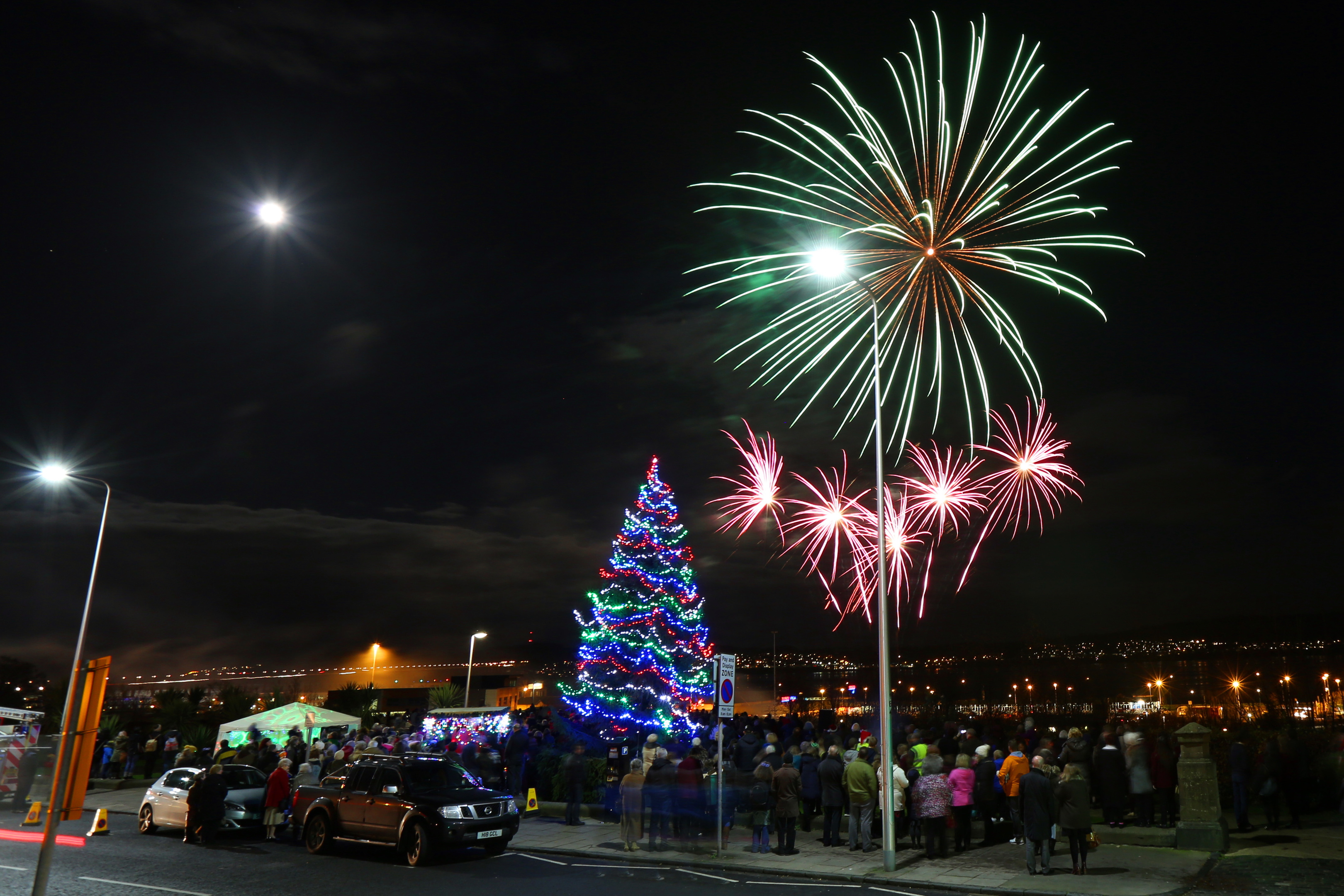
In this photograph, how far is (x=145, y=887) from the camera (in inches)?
479

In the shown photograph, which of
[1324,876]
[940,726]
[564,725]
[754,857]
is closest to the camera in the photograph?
[1324,876]

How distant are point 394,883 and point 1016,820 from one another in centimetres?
959

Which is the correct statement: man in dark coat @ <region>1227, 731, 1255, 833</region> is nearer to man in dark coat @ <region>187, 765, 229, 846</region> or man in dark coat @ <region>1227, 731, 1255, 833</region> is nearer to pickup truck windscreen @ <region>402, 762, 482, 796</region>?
pickup truck windscreen @ <region>402, 762, 482, 796</region>

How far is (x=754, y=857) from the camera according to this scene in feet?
47.2

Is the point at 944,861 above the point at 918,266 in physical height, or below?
below

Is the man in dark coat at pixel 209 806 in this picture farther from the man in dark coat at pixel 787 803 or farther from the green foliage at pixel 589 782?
the man in dark coat at pixel 787 803

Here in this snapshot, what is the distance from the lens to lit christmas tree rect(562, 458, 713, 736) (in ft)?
105

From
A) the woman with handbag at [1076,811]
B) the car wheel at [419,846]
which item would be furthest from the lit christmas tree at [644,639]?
the woman with handbag at [1076,811]

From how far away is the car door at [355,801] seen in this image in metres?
15.0

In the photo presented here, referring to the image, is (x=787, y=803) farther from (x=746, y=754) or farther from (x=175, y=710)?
(x=175, y=710)

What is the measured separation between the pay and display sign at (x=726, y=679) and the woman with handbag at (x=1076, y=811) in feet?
15.6

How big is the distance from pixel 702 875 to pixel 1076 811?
5.14 meters

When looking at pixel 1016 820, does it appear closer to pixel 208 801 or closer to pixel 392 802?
pixel 392 802

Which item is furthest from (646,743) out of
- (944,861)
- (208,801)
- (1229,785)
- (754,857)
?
(1229,785)
